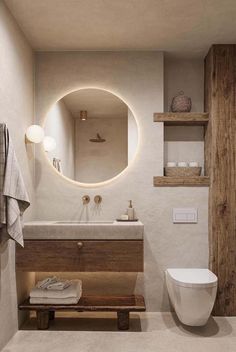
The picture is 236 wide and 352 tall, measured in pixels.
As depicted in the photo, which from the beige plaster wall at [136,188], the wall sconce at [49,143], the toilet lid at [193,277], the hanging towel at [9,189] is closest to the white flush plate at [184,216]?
the beige plaster wall at [136,188]

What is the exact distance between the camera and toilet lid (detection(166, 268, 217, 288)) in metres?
2.57

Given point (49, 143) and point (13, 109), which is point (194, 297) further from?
point (13, 109)

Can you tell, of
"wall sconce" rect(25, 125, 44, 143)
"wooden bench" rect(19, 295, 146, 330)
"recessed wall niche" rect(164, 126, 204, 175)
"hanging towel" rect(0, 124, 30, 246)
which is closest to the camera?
"hanging towel" rect(0, 124, 30, 246)

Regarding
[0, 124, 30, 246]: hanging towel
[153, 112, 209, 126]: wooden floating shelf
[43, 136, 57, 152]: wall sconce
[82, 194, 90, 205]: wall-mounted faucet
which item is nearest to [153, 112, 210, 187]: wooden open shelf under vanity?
[153, 112, 209, 126]: wooden floating shelf

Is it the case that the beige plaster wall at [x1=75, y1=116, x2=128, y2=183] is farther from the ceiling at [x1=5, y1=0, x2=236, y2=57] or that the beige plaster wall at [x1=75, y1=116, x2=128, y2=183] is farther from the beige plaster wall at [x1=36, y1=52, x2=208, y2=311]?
the ceiling at [x1=5, y1=0, x2=236, y2=57]

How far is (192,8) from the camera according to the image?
252 centimetres

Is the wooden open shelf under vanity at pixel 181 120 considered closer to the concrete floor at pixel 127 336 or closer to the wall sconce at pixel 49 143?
the wall sconce at pixel 49 143

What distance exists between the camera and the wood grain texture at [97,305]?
8.90 ft

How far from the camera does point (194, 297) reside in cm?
255

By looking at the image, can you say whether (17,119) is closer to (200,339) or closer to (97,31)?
(97,31)

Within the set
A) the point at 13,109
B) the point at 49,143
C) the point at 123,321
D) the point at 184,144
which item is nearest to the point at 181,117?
the point at 184,144

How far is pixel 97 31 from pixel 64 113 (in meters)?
0.80

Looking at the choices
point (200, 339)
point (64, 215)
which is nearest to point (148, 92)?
point (64, 215)

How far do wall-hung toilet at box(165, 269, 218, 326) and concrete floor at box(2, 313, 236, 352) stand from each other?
15 centimetres
